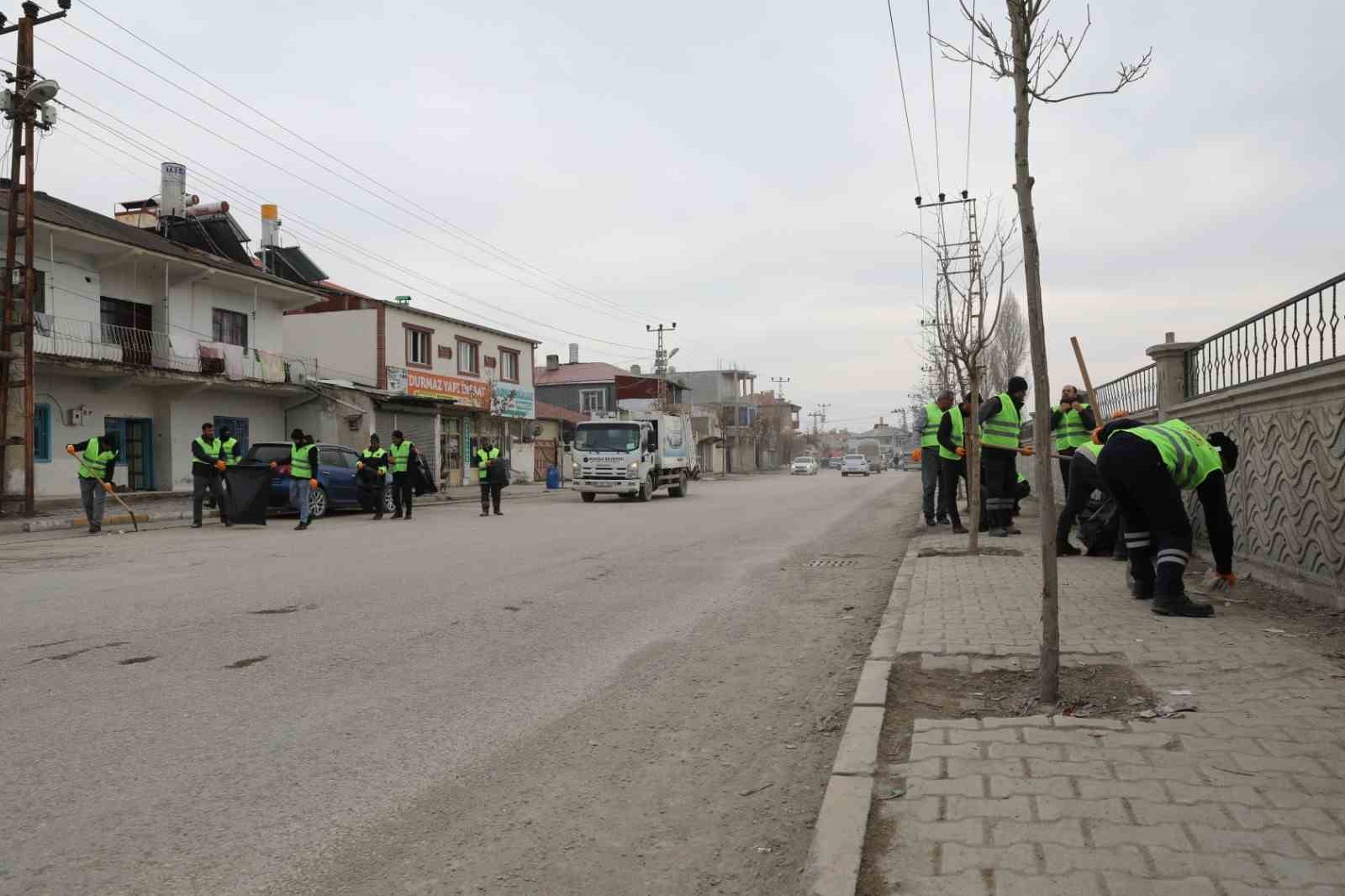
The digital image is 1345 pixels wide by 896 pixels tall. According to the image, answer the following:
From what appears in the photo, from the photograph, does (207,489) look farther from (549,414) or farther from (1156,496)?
(549,414)

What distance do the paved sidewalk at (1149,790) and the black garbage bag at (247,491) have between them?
14.4 m

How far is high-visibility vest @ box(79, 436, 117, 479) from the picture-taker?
15180 millimetres

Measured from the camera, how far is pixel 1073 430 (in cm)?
1054

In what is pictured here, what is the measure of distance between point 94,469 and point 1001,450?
1363cm

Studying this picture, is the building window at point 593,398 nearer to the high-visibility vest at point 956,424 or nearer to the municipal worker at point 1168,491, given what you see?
the high-visibility vest at point 956,424

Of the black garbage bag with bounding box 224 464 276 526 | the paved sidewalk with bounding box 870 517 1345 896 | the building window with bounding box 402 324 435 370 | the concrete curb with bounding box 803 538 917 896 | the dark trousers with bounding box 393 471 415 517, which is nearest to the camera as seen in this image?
the paved sidewalk with bounding box 870 517 1345 896

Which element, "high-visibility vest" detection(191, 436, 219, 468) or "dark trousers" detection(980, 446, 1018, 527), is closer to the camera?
"dark trousers" detection(980, 446, 1018, 527)

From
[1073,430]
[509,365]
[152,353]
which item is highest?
[509,365]

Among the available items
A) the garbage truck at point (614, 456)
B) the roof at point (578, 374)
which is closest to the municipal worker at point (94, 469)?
the garbage truck at point (614, 456)

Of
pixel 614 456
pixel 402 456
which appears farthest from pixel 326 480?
pixel 614 456

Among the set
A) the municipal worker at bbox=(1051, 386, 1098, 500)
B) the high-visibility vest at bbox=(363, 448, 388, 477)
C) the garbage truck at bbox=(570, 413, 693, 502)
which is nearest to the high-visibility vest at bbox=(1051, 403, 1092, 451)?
the municipal worker at bbox=(1051, 386, 1098, 500)

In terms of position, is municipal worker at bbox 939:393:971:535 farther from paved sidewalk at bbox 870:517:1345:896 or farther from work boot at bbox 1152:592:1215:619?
paved sidewalk at bbox 870:517:1345:896

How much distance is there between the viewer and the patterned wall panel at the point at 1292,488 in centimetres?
619

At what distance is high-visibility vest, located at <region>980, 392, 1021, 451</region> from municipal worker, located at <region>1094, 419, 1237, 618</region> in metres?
4.18
